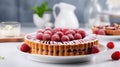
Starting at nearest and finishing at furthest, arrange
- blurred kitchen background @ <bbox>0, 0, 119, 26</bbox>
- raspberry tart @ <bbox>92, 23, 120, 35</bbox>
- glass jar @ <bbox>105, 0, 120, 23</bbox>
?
raspberry tart @ <bbox>92, 23, 120, 35</bbox>, glass jar @ <bbox>105, 0, 120, 23</bbox>, blurred kitchen background @ <bbox>0, 0, 119, 26</bbox>

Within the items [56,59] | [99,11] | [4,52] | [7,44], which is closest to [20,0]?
[99,11]

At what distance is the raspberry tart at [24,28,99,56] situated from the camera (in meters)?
1.68

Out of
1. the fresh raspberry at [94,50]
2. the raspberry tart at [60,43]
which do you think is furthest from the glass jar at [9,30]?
the fresh raspberry at [94,50]

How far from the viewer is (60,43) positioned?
67.1 inches

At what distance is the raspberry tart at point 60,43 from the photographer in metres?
1.68

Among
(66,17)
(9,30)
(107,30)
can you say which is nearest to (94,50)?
(107,30)

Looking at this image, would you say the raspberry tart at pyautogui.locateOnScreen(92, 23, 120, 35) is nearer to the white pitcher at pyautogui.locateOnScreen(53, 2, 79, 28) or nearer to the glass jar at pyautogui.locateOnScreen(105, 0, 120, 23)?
the white pitcher at pyautogui.locateOnScreen(53, 2, 79, 28)

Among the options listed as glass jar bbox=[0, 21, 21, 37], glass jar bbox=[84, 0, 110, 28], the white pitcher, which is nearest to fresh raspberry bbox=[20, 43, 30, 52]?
glass jar bbox=[0, 21, 21, 37]

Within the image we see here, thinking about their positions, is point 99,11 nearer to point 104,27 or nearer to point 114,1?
point 114,1

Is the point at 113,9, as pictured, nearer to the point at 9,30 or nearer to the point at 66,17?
the point at 66,17

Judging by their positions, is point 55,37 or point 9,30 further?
point 9,30

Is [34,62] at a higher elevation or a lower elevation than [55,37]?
lower

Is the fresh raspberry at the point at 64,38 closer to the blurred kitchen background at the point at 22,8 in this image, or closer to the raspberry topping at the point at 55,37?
the raspberry topping at the point at 55,37

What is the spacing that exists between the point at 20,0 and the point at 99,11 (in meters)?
0.64
